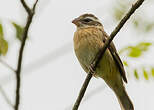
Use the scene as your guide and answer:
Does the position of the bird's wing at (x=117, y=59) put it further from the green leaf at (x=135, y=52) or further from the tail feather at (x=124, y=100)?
the green leaf at (x=135, y=52)

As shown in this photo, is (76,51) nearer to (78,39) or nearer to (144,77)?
(78,39)

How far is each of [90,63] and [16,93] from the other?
2.74m

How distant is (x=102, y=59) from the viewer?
587cm

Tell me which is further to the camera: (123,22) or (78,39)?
(78,39)

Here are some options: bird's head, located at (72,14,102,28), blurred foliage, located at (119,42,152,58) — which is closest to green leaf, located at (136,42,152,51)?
blurred foliage, located at (119,42,152,58)

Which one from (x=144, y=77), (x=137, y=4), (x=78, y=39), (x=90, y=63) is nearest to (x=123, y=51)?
(x=144, y=77)

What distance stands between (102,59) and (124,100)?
1012 mm

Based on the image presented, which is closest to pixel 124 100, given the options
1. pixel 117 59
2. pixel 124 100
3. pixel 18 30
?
pixel 124 100

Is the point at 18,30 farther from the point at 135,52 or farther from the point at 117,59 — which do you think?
the point at 117,59

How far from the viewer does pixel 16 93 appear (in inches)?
129

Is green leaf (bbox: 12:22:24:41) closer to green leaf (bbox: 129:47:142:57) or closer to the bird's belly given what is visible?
green leaf (bbox: 129:47:142:57)

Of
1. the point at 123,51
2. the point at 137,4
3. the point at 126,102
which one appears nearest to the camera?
the point at 137,4

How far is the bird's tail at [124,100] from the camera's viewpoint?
6344mm

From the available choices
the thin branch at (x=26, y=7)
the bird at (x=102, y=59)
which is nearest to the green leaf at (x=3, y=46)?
the thin branch at (x=26, y=7)
